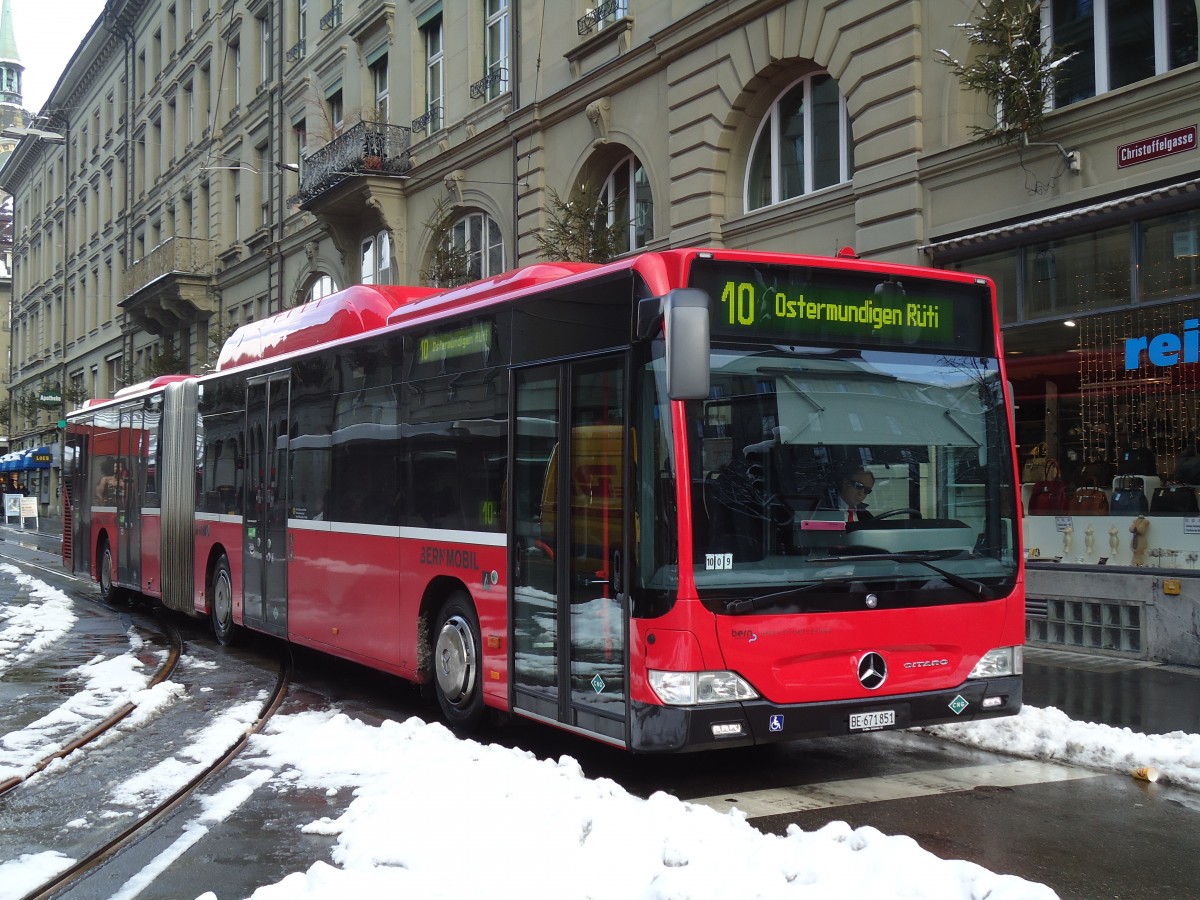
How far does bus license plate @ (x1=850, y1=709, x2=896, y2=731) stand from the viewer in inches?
257

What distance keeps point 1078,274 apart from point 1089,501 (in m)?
2.20

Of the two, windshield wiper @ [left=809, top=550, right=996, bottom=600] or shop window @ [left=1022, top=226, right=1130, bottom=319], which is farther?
shop window @ [left=1022, top=226, right=1130, bottom=319]

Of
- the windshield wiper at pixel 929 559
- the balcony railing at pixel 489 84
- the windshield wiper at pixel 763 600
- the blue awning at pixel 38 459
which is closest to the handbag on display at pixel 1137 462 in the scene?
the windshield wiper at pixel 929 559

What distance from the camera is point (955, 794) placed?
6.71 metres

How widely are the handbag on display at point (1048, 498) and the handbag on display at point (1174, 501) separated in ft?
3.30

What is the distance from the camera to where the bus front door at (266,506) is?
37.8 feet

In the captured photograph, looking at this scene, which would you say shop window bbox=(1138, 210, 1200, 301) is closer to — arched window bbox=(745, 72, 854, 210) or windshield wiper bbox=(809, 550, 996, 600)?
arched window bbox=(745, 72, 854, 210)

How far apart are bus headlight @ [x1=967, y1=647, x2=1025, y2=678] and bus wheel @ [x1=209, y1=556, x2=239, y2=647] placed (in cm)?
837

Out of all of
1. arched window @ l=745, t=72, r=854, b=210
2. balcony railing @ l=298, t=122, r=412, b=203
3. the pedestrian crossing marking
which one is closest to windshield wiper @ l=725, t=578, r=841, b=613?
the pedestrian crossing marking

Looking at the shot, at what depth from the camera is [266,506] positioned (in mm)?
11930

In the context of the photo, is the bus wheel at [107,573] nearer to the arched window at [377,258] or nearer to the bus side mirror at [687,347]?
the arched window at [377,258]

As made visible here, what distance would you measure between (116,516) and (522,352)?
11792mm

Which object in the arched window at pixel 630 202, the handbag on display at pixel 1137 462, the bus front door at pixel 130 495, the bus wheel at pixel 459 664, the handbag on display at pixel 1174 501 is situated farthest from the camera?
the arched window at pixel 630 202

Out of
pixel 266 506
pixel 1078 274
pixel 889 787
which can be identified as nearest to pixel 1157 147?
pixel 1078 274
